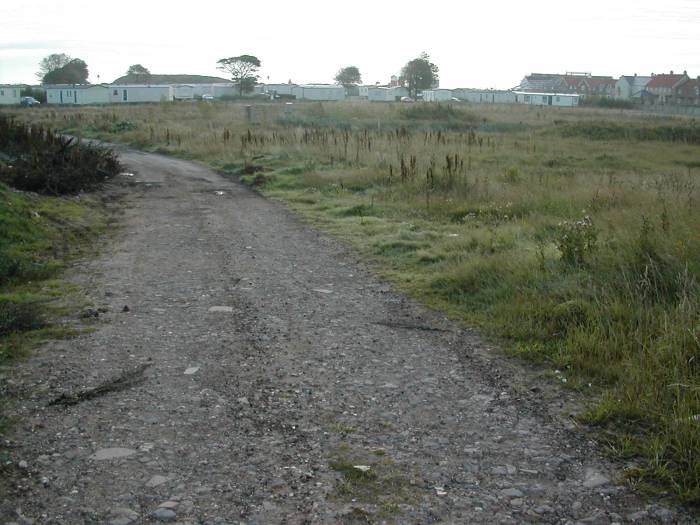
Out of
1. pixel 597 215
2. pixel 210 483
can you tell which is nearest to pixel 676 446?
pixel 210 483

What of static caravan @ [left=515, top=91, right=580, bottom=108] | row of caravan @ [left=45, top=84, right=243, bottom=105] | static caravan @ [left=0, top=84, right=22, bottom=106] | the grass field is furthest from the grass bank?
static caravan @ [left=515, top=91, right=580, bottom=108]

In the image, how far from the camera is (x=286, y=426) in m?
4.45

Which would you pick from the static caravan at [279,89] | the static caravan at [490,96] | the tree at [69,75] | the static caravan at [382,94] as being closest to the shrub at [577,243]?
the static caravan at [382,94]

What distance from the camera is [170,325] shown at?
6.56 m

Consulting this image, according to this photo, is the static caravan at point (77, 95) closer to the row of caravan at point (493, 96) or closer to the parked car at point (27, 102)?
the parked car at point (27, 102)

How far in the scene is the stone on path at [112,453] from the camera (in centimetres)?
397

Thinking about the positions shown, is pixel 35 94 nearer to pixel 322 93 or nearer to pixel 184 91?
pixel 184 91

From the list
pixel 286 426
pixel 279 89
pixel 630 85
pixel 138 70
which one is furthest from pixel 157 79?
pixel 286 426

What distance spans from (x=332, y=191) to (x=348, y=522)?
43.9 ft

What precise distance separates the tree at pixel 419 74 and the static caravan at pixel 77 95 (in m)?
53.4

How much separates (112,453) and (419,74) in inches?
4782

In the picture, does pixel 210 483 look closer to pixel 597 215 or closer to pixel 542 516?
pixel 542 516

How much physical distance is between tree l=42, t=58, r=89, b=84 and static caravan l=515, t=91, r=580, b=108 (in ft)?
256

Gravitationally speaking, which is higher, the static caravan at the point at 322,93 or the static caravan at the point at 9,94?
the static caravan at the point at 322,93
